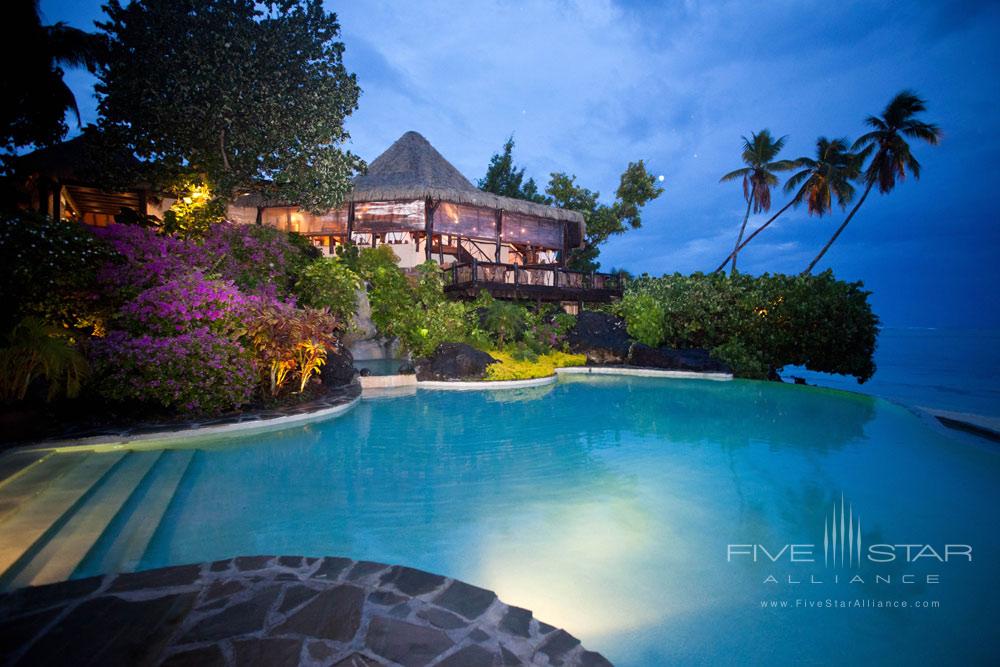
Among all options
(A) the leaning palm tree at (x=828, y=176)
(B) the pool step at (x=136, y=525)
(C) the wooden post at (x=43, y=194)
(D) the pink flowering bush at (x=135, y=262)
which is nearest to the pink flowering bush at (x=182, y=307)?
(D) the pink flowering bush at (x=135, y=262)

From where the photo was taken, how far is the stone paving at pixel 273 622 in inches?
81.0

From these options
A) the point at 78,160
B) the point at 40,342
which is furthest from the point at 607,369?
the point at 78,160

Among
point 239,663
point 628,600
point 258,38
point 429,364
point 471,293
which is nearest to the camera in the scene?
point 239,663

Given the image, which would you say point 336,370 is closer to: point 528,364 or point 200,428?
point 200,428

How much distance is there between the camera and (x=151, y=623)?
2.26 meters

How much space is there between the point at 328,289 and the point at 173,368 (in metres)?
6.66

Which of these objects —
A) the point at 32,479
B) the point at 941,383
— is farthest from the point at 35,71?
the point at 941,383

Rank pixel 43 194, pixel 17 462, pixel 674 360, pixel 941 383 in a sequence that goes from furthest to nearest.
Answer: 1. pixel 941 383
2. pixel 43 194
3. pixel 674 360
4. pixel 17 462

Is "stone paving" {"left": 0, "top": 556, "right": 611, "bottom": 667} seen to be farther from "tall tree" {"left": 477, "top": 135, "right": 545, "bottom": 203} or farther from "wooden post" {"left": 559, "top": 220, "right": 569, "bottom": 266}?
"tall tree" {"left": 477, "top": 135, "right": 545, "bottom": 203}

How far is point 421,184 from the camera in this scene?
58.3 feet

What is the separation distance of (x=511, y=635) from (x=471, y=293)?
43.8ft

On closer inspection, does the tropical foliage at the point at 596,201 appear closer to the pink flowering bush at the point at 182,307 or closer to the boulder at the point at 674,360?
the boulder at the point at 674,360

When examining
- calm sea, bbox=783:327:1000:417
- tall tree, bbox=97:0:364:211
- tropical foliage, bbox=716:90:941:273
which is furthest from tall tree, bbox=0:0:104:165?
tropical foliage, bbox=716:90:941:273

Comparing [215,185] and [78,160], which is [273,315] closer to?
[215,185]
